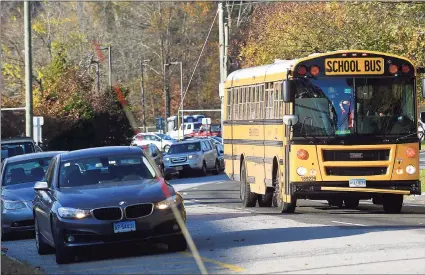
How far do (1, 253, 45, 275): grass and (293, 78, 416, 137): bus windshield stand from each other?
7.69m

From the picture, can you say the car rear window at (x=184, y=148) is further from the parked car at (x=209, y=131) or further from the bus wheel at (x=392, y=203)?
the parked car at (x=209, y=131)

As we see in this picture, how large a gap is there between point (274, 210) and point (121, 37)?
59.9 meters

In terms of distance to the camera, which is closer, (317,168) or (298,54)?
(317,168)

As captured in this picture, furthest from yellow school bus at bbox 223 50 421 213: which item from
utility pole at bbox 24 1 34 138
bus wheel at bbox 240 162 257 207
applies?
utility pole at bbox 24 1 34 138

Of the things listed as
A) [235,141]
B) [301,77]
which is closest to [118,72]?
[235,141]

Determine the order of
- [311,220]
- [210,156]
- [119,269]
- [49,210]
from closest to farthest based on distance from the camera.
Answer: [119,269] < [49,210] < [311,220] < [210,156]

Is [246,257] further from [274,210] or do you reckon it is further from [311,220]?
[274,210]

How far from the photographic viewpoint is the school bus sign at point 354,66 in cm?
2022

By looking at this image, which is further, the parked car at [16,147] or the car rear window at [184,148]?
the car rear window at [184,148]

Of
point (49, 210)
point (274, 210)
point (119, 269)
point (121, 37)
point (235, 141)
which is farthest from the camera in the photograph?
point (121, 37)

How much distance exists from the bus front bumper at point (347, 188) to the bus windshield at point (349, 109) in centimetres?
95

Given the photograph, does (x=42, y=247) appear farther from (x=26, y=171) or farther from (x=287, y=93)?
(x=287, y=93)

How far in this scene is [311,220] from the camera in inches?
758

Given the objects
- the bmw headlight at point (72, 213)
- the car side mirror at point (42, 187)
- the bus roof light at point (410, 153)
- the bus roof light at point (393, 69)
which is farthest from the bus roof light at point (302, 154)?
the bmw headlight at point (72, 213)
